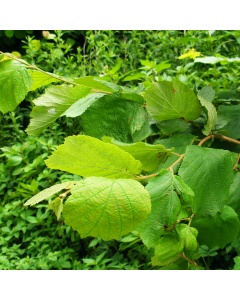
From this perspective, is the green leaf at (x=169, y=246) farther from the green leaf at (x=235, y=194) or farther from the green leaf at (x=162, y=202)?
the green leaf at (x=235, y=194)

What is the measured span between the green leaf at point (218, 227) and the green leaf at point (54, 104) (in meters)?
0.27

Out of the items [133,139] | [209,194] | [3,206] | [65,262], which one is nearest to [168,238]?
[209,194]

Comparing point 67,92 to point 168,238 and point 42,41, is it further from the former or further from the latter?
point 42,41

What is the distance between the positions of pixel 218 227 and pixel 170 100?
0.68 ft

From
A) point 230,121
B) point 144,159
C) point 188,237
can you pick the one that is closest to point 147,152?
point 144,159

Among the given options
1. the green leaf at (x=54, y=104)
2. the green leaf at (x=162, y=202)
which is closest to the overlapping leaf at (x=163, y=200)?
the green leaf at (x=162, y=202)

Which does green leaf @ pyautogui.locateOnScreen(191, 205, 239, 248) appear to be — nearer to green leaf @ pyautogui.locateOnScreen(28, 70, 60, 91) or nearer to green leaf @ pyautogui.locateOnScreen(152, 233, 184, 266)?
green leaf @ pyautogui.locateOnScreen(152, 233, 184, 266)

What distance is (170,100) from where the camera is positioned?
2.16 ft

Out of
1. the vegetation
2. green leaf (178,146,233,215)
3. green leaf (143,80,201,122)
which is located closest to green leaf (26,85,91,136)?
the vegetation

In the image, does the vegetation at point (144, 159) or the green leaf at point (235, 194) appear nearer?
the vegetation at point (144, 159)

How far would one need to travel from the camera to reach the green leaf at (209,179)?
583 millimetres

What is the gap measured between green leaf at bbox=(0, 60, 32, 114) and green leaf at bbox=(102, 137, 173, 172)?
0.15m

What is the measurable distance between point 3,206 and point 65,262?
55 cm

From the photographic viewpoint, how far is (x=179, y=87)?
655 millimetres
